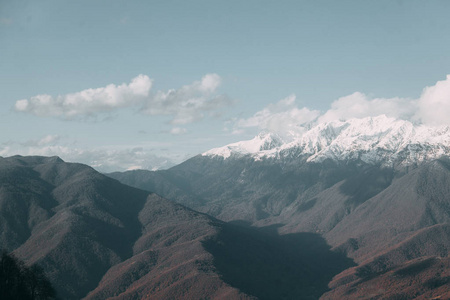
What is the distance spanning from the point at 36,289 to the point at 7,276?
42.2ft

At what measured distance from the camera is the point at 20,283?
579ft

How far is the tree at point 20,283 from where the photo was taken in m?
174

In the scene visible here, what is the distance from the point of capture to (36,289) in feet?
599

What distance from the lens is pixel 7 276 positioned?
176m

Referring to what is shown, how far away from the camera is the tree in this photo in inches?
6860
